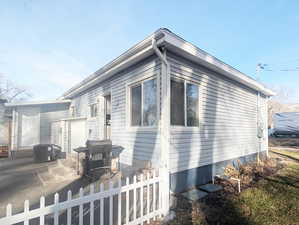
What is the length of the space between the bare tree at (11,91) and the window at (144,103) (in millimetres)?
31213

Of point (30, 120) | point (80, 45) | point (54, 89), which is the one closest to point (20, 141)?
point (30, 120)

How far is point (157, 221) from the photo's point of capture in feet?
10.0

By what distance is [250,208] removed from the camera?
11.8 ft

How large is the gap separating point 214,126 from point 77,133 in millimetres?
5852

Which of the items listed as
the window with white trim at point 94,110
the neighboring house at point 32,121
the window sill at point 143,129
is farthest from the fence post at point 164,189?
the neighboring house at point 32,121

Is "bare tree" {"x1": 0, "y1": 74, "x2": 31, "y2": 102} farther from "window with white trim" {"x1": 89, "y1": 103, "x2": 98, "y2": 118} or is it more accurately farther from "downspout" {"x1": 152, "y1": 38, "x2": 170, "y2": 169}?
"downspout" {"x1": 152, "y1": 38, "x2": 170, "y2": 169}

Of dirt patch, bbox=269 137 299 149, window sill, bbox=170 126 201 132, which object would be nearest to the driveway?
window sill, bbox=170 126 201 132

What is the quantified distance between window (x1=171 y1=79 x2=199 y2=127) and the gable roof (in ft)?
2.53

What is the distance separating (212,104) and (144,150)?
2.82 meters

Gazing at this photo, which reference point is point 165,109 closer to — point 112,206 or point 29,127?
point 112,206

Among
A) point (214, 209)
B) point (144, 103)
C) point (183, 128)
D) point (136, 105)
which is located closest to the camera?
point (214, 209)

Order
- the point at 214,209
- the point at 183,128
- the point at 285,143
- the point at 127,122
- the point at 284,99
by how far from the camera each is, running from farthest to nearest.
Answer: the point at 284,99 < the point at 285,143 < the point at 127,122 < the point at 183,128 < the point at 214,209

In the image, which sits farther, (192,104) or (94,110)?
(94,110)

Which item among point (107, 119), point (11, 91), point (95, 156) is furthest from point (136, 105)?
point (11, 91)
